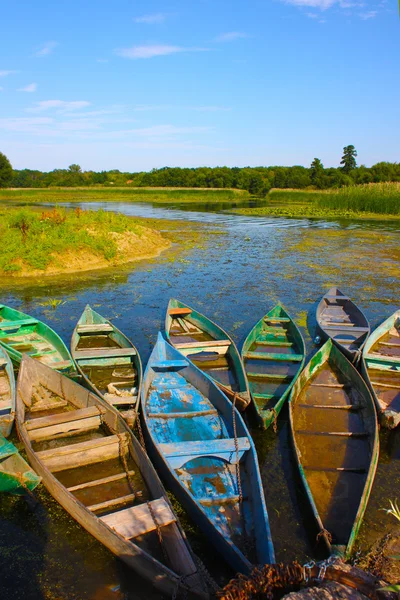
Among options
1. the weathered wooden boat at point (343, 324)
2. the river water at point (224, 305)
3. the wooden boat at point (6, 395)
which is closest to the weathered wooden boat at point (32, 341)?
the wooden boat at point (6, 395)

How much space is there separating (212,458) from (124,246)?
17099 mm

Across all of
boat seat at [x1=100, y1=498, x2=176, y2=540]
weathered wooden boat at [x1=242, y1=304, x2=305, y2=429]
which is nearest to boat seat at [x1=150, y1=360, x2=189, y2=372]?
Result: weathered wooden boat at [x1=242, y1=304, x2=305, y2=429]

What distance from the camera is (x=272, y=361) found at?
30.5 feet

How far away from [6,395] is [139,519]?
4357 mm

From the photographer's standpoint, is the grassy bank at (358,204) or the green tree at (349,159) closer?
the grassy bank at (358,204)

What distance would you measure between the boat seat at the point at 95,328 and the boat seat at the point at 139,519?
20.1 ft

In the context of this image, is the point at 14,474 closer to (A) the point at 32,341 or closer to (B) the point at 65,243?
(A) the point at 32,341

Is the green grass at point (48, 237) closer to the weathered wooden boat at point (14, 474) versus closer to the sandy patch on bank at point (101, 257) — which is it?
the sandy patch on bank at point (101, 257)

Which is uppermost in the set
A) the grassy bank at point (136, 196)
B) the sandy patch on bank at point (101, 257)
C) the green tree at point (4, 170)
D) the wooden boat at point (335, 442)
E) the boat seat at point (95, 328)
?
the green tree at point (4, 170)

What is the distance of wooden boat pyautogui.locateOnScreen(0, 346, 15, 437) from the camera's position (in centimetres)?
665

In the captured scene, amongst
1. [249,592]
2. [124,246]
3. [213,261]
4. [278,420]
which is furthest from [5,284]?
[249,592]

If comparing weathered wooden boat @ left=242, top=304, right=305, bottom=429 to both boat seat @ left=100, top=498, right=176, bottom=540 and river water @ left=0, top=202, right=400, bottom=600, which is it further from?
boat seat @ left=100, top=498, right=176, bottom=540


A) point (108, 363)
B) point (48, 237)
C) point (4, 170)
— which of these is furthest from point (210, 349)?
point (4, 170)

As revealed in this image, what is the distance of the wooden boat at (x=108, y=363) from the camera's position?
7254 millimetres
